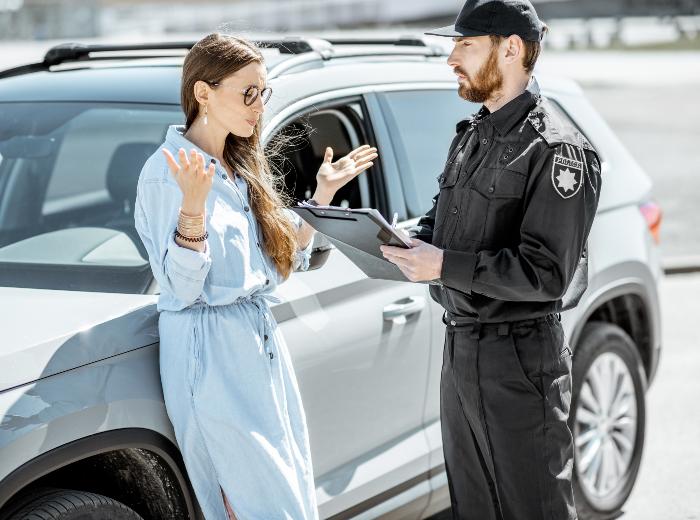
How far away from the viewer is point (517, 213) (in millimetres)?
3045

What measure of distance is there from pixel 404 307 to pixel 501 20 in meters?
1.14

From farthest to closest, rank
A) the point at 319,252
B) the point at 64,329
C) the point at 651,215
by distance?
the point at 651,215 → the point at 319,252 → the point at 64,329

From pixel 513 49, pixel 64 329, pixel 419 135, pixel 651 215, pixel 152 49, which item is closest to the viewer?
pixel 64 329

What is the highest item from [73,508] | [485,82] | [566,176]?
[485,82]

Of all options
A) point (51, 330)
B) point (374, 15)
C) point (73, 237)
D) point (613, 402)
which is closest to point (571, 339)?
point (613, 402)

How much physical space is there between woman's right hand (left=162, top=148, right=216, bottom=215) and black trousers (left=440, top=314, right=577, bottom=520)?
87 cm

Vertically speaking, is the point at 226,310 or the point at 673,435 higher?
the point at 226,310

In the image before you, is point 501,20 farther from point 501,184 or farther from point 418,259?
point 418,259

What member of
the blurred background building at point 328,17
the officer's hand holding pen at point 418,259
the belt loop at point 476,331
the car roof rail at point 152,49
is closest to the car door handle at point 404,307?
the belt loop at point 476,331

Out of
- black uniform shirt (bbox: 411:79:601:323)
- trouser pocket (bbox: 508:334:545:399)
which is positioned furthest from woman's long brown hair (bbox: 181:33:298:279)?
trouser pocket (bbox: 508:334:545:399)

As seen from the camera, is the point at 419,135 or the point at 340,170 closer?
the point at 340,170

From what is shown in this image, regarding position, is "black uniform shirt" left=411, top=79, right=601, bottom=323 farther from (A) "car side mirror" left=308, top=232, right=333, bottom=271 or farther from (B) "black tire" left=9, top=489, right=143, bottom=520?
(B) "black tire" left=9, top=489, right=143, bottom=520

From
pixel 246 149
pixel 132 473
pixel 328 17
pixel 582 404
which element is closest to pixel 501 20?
pixel 246 149

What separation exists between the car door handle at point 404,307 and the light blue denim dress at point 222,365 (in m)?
0.83
